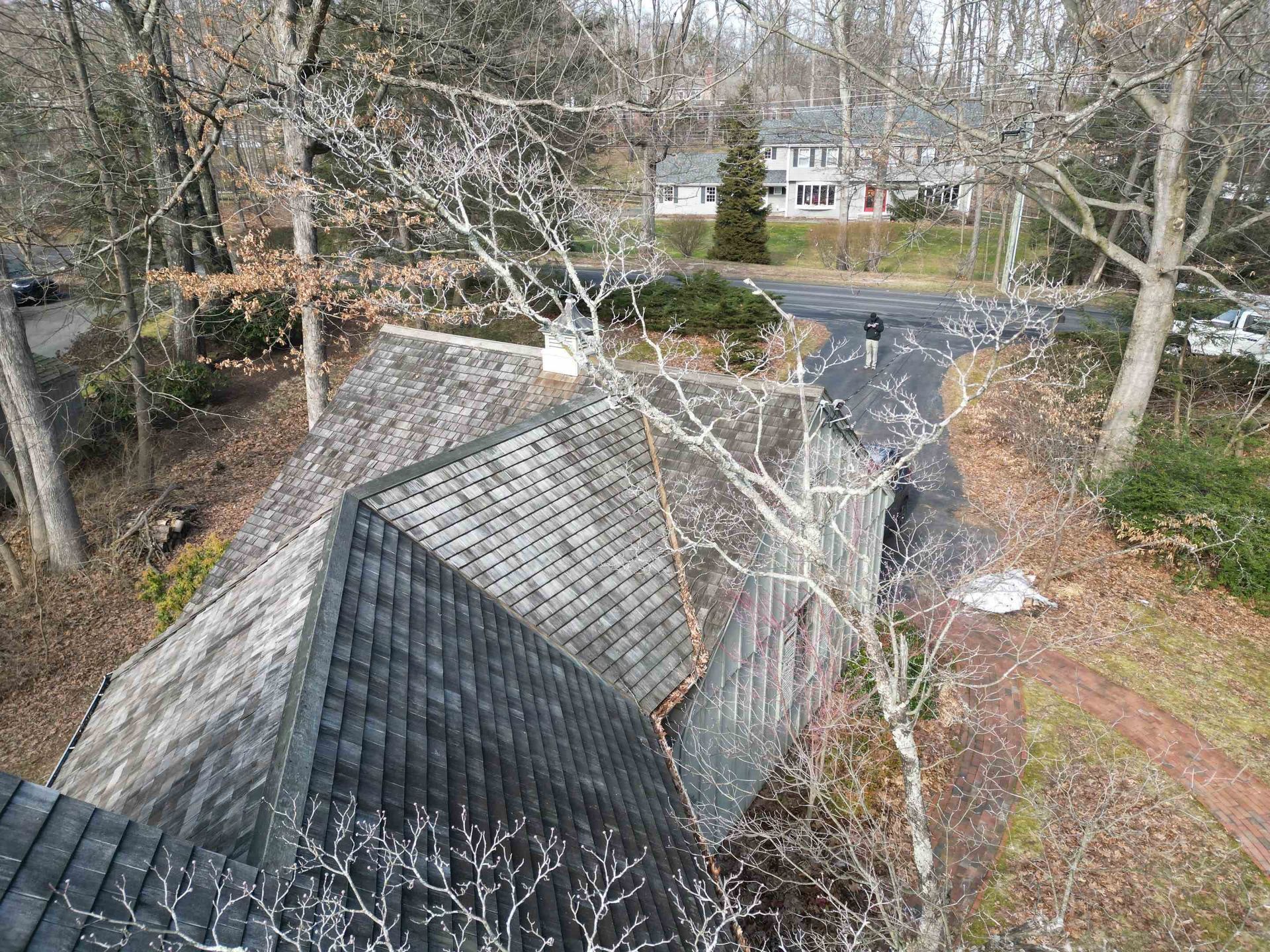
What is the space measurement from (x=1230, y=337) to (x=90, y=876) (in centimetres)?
2561

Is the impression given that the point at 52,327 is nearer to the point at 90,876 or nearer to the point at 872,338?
the point at 872,338

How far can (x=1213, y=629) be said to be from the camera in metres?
14.9

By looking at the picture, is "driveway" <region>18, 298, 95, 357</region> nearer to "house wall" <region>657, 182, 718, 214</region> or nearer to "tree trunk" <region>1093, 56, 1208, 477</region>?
"tree trunk" <region>1093, 56, 1208, 477</region>

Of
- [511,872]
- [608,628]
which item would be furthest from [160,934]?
[608,628]

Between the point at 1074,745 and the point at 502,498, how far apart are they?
9.78 m

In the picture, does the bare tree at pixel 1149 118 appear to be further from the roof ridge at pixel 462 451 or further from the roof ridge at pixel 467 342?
the roof ridge at pixel 462 451

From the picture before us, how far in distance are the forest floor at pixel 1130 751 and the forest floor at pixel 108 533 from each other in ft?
49.8

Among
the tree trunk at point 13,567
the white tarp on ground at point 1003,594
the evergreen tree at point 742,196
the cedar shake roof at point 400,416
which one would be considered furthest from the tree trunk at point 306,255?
the evergreen tree at point 742,196

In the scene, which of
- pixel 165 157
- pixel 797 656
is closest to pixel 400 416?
pixel 797 656

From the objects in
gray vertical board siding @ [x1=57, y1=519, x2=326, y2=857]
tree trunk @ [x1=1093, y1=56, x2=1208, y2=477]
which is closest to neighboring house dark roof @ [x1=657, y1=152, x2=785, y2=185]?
tree trunk @ [x1=1093, y1=56, x2=1208, y2=477]

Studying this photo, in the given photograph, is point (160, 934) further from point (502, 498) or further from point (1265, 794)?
point (1265, 794)

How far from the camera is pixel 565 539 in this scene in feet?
32.1

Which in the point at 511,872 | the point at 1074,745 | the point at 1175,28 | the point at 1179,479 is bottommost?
the point at 1074,745

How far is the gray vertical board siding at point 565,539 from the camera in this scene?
879 cm
